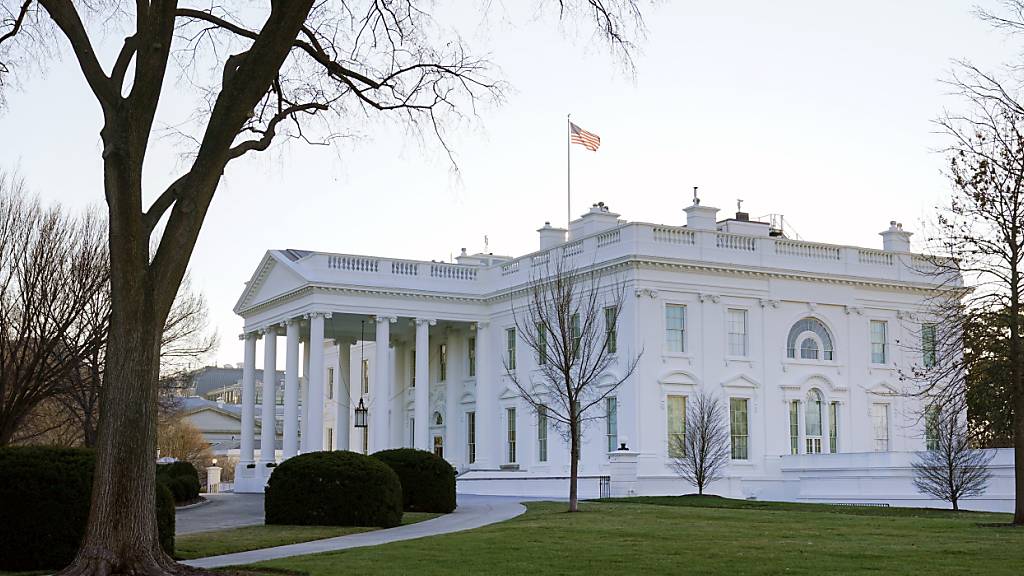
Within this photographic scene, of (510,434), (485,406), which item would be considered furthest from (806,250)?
(485,406)

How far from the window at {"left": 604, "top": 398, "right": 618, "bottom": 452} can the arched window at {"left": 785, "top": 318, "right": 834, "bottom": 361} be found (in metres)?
7.11

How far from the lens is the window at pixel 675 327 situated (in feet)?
147

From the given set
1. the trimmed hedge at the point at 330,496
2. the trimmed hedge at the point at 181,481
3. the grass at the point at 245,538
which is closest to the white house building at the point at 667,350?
the trimmed hedge at the point at 181,481

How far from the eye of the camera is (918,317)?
50.2 metres

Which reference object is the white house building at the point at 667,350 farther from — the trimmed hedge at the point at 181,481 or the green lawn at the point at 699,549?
the green lawn at the point at 699,549

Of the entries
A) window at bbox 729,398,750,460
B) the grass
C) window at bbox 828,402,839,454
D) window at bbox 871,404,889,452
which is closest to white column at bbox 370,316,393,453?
window at bbox 729,398,750,460

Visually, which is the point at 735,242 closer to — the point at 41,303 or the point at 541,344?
the point at 541,344

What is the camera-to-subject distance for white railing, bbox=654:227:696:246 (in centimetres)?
4469

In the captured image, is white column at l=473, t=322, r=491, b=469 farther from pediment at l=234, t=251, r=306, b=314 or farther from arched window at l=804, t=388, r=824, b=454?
arched window at l=804, t=388, r=824, b=454

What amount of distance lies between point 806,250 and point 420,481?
2224cm

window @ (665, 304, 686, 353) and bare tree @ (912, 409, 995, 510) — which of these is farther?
window @ (665, 304, 686, 353)

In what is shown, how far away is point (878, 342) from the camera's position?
4934 centimetres

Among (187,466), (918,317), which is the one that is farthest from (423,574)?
(918,317)

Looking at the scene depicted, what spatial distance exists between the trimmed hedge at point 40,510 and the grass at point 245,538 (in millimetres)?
1802
